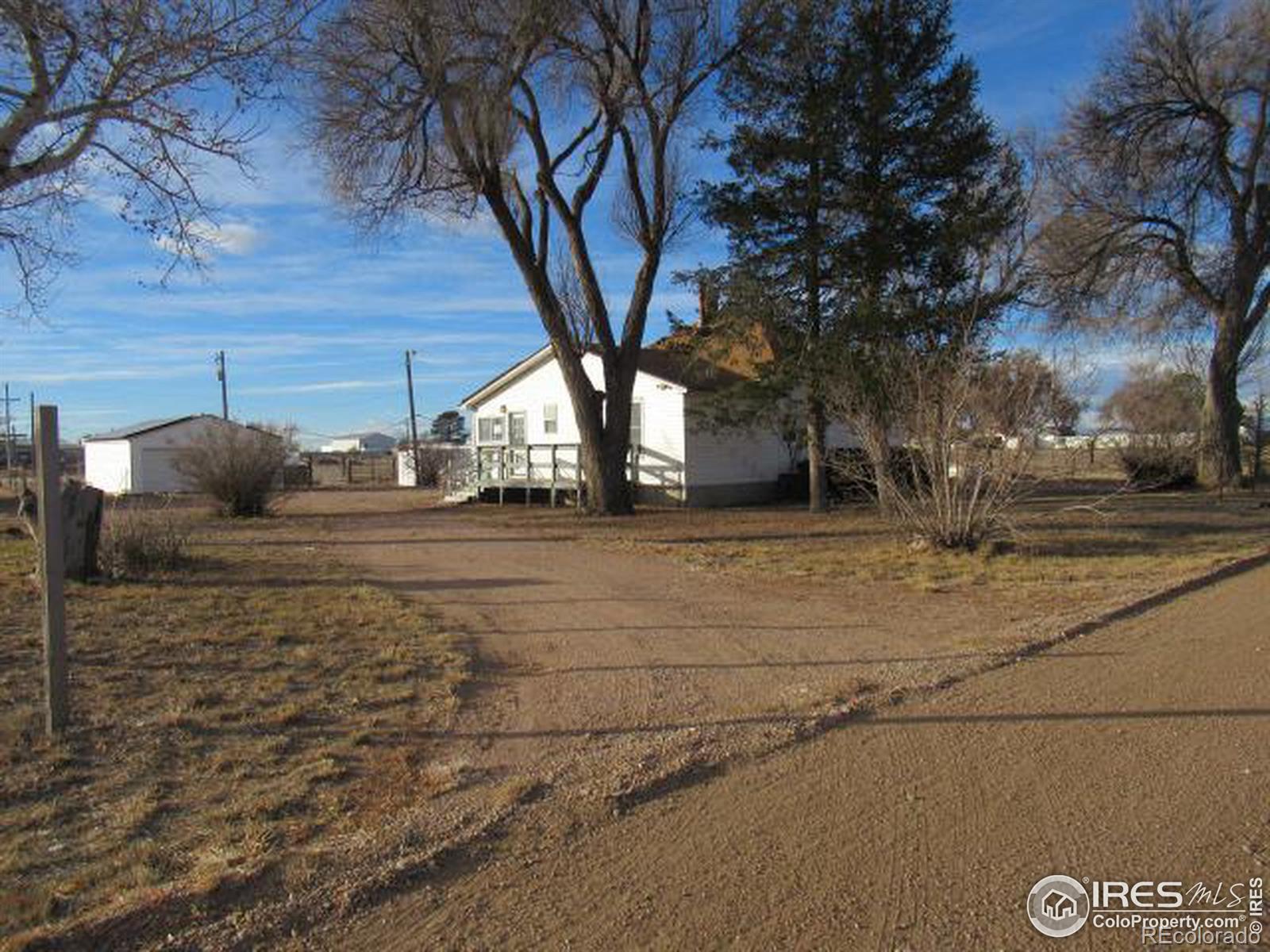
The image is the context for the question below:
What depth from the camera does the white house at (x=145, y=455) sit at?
43844mm

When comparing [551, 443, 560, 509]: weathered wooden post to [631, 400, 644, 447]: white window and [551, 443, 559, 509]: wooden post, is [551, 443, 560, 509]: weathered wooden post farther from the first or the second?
[631, 400, 644, 447]: white window

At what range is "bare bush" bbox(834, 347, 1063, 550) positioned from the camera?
12.7 metres

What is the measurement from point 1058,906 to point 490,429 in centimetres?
2909

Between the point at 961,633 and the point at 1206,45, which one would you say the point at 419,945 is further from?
the point at 1206,45

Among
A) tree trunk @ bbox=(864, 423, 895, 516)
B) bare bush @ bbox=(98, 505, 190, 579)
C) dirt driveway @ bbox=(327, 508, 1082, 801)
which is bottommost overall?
dirt driveway @ bbox=(327, 508, 1082, 801)

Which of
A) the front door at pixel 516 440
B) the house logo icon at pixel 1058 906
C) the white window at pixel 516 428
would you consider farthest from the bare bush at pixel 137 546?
the white window at pixel 516 428

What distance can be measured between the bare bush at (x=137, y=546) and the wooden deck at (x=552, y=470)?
12199mm

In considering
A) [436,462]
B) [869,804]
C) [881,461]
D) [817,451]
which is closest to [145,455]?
[436,462]

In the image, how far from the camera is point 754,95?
64.2 ft

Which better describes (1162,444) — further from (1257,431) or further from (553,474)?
(553,474)

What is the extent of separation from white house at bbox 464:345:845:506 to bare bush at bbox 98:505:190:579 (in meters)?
12.0

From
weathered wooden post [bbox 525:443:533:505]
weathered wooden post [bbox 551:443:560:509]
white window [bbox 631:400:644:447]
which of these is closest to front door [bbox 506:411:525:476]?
weathered wooden post [bbox 525:443:533:505]

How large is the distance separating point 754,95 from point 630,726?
1663 cm

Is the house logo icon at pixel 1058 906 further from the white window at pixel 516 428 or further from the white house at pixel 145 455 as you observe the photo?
the white house at pixel 145 455
